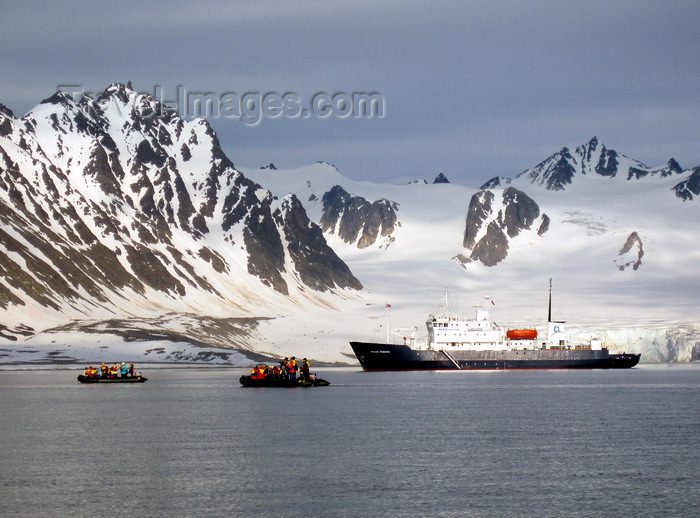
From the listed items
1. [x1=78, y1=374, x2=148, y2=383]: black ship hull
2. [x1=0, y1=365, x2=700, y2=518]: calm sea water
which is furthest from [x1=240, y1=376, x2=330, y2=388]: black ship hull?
[x1=0, y1=365, x2=700, y2=518]: calm sea water

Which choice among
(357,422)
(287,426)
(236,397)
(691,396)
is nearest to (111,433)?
(287,426)

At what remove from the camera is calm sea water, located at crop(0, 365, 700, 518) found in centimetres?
5938

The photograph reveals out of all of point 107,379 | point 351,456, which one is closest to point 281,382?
point 107,379

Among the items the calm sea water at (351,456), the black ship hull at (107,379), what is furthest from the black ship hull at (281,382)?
the calm sea water at (351,456)

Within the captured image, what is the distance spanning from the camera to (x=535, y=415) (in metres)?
108

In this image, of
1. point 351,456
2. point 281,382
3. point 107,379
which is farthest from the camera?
point 107,379

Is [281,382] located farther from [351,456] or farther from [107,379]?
[351,456]

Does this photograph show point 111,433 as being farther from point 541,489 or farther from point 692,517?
point 692,517

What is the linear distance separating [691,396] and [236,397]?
57.7 meters

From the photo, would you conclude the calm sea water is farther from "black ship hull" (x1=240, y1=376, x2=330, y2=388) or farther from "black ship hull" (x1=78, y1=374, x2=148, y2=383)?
"black ship hull" (x1=78, y1=374, x2=148, y2=383)

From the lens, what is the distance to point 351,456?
7675 centimetres

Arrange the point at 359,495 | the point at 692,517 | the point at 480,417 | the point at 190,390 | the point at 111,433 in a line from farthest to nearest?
the point at 190,390
the point at 480,417
the point at 111,433
the point at 359,495
the point at 692,517

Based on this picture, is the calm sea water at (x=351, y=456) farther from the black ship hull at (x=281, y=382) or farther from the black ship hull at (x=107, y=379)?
the black ship hull at (x=107, y=379)

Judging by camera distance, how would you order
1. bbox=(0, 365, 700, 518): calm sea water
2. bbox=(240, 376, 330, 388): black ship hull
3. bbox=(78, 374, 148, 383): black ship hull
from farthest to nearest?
bbox=(78, 374, 148, 383): black ship hull
bbox=(240, 376, 330, 388): black ship hull
bbox=(0, 365, 700, 518): calm sea water
